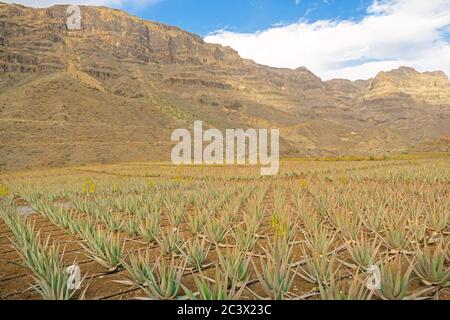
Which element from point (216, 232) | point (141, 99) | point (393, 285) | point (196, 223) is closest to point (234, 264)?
point (393, 285)

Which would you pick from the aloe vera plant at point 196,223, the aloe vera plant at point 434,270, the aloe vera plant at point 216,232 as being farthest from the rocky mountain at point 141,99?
the aloe vera plant at point 434,270

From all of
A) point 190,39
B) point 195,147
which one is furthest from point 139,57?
point 195,147

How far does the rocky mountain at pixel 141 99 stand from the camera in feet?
159

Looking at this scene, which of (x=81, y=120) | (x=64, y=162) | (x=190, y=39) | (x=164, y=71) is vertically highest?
(x=190, y=39)

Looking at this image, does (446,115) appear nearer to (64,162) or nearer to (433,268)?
(64,162)

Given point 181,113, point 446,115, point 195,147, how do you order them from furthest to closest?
point 446,115 < point 181,113 < point 195,147

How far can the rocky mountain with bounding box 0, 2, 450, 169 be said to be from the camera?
48.6 metres

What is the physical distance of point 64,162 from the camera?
139 feet

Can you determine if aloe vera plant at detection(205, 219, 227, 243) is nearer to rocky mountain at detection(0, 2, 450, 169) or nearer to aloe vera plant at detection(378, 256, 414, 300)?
A: aloe vera plant at detection(378, 256, 414, 300)

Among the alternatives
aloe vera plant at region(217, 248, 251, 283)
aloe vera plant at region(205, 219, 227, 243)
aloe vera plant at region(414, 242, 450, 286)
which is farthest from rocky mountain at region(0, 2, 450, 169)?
aloe vera plant at region(414, 242, 450, 286)

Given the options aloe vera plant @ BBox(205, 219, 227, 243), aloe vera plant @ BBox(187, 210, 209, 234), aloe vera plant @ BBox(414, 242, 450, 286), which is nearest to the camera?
aloe vera plant @ BBox(414, 242, 450, 286)

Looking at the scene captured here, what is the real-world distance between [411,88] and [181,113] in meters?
170

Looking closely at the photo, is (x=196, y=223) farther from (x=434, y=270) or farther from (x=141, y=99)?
(x=141, y=99)

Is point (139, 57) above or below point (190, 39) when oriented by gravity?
below
